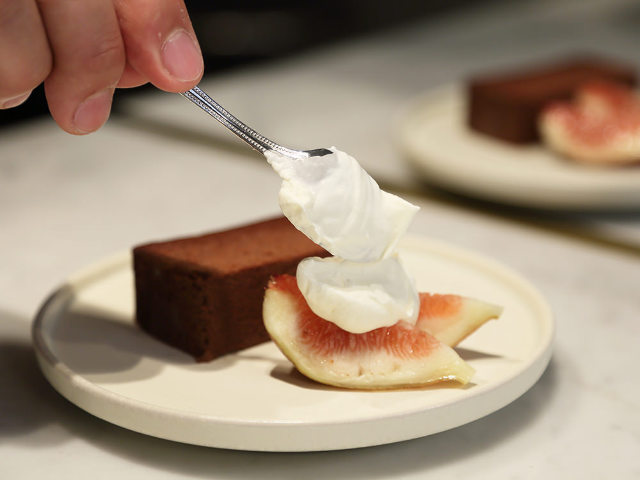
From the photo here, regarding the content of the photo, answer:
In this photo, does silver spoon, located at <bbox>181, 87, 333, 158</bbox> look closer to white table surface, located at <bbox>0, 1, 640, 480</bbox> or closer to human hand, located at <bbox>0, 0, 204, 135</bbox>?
human hand, located at <bbox>0, 0, 204, 135</bbox>

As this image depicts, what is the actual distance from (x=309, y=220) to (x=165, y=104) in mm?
1704

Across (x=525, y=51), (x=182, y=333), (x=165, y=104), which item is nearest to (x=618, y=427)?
(x=182, y=333)

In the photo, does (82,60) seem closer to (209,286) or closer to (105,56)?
(105,56)

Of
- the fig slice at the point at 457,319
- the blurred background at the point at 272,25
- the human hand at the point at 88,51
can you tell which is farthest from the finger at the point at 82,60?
the blurred background at the point at 272,25

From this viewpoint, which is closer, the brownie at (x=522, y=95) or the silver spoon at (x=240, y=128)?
the silver spoon at (x=240, y=128)

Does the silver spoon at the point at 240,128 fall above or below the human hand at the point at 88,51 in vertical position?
below

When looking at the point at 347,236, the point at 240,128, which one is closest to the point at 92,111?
the point at 240,128

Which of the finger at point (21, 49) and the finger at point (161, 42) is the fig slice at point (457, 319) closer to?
the finger at point (161, 42)

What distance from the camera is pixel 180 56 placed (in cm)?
110

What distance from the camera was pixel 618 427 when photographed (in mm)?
1179

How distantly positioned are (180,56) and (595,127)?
3.99ft

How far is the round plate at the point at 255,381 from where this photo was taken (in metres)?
1.01

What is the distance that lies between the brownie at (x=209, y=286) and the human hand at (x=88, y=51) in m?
0.25

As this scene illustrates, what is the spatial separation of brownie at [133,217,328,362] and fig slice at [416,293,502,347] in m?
0.22
